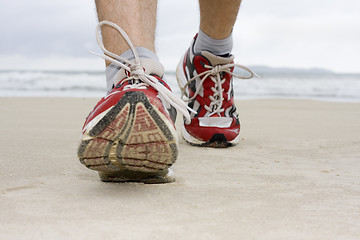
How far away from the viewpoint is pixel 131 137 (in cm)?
86

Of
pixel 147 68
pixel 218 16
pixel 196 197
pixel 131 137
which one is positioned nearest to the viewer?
pixel 131 137

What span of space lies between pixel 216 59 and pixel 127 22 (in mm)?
643

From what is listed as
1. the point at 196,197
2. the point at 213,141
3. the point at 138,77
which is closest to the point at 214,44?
the point at 213,141

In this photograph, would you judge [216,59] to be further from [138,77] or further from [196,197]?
[196,197]

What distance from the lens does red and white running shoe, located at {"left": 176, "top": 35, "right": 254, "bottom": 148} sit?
1.73 meters

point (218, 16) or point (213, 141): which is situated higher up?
point (218, 16)

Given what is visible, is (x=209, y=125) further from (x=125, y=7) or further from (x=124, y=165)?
Answer: (x=124, y=165)

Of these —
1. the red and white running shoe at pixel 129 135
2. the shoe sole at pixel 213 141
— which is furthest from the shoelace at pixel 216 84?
the red and white running shoe at pixel 129 135

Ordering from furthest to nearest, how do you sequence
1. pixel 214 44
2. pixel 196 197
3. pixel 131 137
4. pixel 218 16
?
pixel 214 44
pixel 218 16
pixel 196 197
pixel 131 137

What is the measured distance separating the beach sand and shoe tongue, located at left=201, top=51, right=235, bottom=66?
37 centimetres

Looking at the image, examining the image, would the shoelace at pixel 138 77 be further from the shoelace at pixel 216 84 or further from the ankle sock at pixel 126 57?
→ the shoelace at pixel 216 84

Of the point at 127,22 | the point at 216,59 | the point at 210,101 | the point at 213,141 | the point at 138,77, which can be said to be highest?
the point at 127,22

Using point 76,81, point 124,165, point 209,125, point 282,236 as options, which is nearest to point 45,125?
point 209,125

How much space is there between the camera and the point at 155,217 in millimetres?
831
